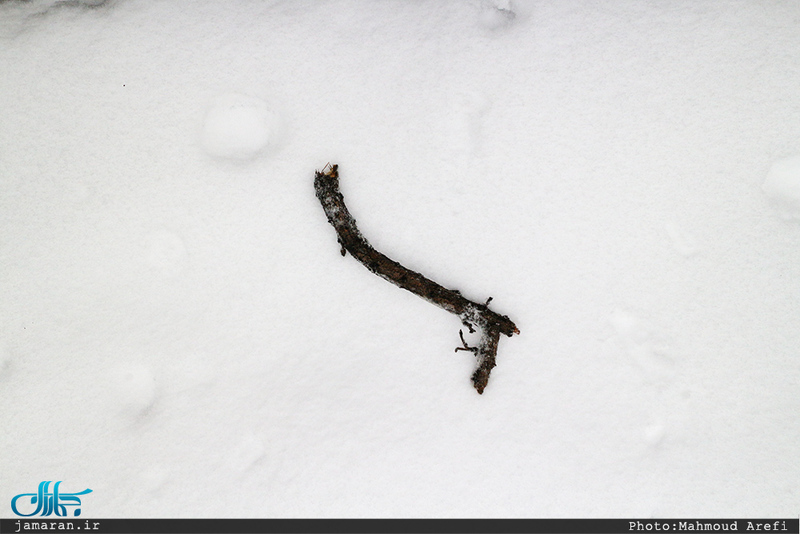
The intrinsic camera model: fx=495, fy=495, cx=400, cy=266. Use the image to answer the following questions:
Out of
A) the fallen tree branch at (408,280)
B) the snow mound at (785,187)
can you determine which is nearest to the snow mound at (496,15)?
the fallen tree branch at (408,280)

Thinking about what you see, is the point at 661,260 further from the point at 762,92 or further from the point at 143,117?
the point at 143,117

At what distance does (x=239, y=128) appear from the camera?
1.78 metres

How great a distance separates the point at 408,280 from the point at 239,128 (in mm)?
815

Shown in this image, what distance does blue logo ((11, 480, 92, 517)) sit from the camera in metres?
1.78

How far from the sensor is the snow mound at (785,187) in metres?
1.78

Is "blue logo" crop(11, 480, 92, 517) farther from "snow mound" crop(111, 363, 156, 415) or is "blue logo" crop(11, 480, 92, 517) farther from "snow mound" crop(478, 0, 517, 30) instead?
"snow mound" crop(478, 0, 517, 30)

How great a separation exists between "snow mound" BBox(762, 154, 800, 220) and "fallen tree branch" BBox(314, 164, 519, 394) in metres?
1.07

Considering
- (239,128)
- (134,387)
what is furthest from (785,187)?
(134,387)

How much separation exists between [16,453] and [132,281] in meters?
0.74

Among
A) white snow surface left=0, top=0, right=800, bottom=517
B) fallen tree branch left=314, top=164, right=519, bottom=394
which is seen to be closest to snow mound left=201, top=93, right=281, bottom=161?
white snow surface left=0, top=0, right=800, bottom=517

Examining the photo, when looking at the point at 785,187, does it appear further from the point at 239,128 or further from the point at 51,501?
the point at 51,501

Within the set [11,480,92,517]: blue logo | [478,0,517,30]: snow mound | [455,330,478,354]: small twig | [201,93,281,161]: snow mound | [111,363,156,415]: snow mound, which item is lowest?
[11,480,92,517]: blue logo

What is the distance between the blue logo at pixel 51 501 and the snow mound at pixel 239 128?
133cm

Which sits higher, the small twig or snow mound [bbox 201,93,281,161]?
snow mound [bbox 201,93,281,161]
